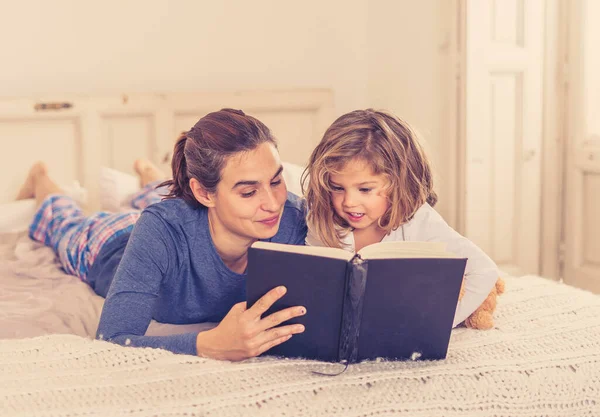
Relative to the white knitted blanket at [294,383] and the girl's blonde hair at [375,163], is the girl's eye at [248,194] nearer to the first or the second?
the girl's blonde hair at [375,163]

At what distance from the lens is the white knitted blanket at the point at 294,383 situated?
119 centimetres

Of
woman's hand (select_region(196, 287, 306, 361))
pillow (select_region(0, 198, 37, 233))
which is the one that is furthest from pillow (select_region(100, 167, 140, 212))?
woman's hand (select_region(196, 287, 306, 361))

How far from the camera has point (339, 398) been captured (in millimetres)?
1221

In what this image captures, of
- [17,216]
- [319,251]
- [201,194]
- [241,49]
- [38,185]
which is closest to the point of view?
[319,251]

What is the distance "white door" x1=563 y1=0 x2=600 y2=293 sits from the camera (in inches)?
130

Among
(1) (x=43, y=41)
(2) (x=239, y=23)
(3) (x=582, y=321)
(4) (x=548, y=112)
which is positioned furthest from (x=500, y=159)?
(1) (x=43, y=41)

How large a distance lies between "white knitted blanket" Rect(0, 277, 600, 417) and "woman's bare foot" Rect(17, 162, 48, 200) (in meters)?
1.83

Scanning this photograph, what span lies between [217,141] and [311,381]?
0.59m

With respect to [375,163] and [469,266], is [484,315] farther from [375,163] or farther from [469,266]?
[375,163]

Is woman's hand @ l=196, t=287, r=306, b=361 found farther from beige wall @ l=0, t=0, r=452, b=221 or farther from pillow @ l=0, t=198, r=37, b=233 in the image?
beige wall @ l=0, t=0, r=452, b=221

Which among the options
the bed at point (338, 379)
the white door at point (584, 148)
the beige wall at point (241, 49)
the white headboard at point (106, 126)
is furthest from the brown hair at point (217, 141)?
the white door at point (584, 148)

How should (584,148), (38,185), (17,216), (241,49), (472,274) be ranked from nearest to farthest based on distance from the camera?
(472,274) < (17,216) < (38,185) < (584,148) < (241,49)

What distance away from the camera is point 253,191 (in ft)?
5.20

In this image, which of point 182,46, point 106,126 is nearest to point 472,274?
point 106,126
